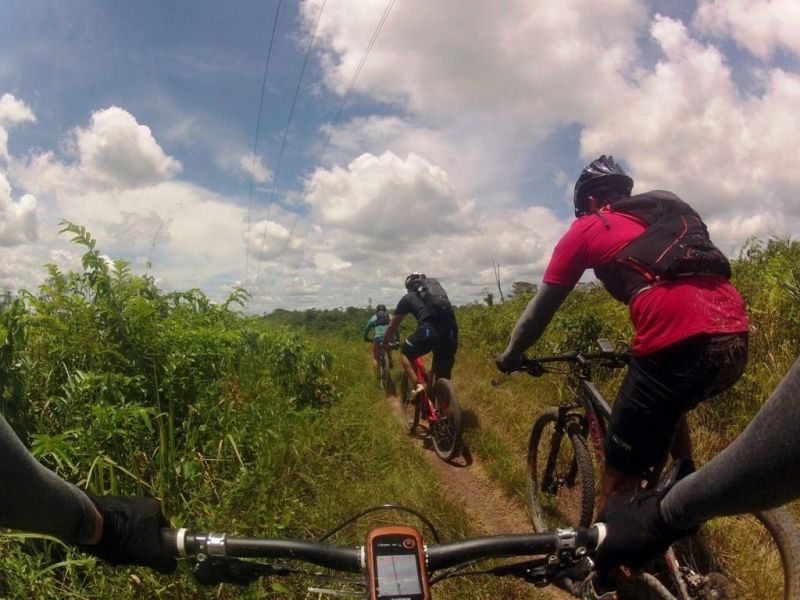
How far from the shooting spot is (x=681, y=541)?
298 cm

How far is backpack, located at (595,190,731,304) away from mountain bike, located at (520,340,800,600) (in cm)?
60

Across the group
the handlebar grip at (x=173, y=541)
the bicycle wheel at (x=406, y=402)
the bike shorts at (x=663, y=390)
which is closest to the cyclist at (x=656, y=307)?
the bike shorts at (x=663, y=390)

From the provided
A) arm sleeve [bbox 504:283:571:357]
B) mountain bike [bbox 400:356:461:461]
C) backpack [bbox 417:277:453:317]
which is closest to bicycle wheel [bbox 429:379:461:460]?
mountain bike [bbox 400:356:461:461]

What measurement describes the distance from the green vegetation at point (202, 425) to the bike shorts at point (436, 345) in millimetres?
808

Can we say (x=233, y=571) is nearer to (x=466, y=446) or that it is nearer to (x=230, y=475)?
(x=230, y=475)

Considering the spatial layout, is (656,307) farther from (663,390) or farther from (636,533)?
(636,533)

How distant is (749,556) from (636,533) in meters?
2.44

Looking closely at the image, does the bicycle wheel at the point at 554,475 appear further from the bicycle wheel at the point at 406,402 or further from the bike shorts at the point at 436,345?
the bicycle wheel at the point at 406,402

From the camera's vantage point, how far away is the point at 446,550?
1.31 meters

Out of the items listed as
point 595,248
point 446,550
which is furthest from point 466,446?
point 446,550

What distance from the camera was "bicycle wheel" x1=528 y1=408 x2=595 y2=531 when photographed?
149 inches

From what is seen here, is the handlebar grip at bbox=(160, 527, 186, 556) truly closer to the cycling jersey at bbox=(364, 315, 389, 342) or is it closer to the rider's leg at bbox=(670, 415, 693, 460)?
the rider's leg at bbox=(670, 415, 693, 460)

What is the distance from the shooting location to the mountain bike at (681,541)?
2.45 metres

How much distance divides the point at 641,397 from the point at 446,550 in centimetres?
165
